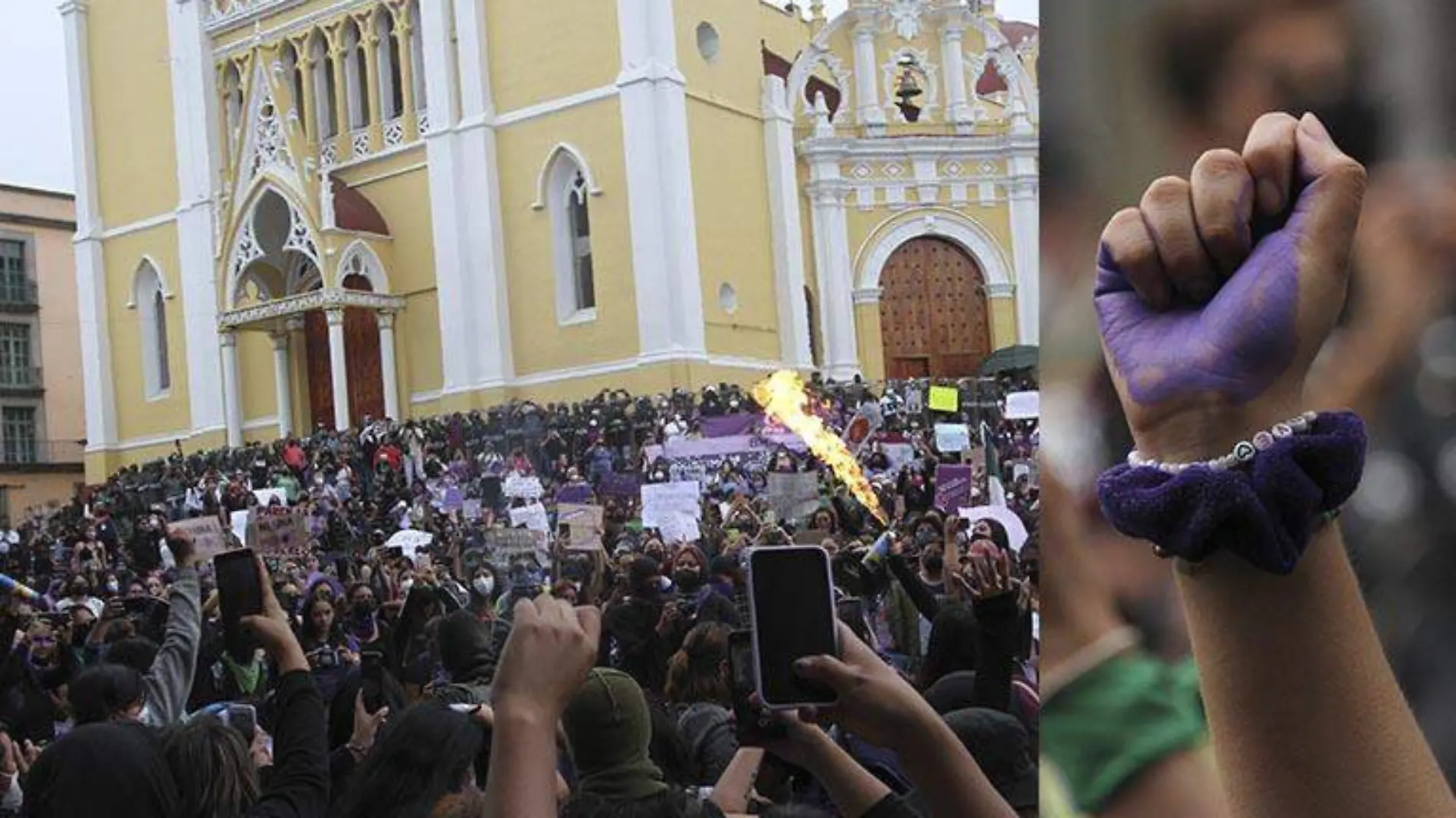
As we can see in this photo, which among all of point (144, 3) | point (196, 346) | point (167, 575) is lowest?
point (167, 575)

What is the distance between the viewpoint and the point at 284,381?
32188 millimetres

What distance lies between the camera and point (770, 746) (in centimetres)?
218

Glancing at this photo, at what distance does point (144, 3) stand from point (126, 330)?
7.09 m

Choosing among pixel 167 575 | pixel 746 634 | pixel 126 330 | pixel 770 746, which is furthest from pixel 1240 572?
pixel 126 330

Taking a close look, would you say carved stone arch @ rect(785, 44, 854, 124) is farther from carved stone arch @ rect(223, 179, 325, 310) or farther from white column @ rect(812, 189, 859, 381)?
carved stone arch @ rect(223, 179, 325, 310)

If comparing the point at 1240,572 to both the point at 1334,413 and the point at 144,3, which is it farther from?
the point at 144,3

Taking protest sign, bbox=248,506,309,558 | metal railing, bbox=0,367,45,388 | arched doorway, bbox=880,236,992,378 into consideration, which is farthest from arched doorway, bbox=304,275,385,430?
metal railing, bbox=0,367,45,388

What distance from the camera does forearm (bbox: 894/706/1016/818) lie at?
6.05 ft

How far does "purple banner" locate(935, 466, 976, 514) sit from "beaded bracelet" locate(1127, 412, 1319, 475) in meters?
10.8

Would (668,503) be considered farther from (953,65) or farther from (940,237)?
(953,65)

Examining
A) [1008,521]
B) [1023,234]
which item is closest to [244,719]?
[1008,521]

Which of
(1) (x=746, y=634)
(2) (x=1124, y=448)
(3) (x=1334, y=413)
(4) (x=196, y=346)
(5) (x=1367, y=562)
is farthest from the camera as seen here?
(4) (x=196, y=346)

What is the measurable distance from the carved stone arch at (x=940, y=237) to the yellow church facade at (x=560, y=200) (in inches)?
2.4

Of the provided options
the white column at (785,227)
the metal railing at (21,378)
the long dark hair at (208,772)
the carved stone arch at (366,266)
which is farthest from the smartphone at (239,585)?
the metal railing at (21,378)
